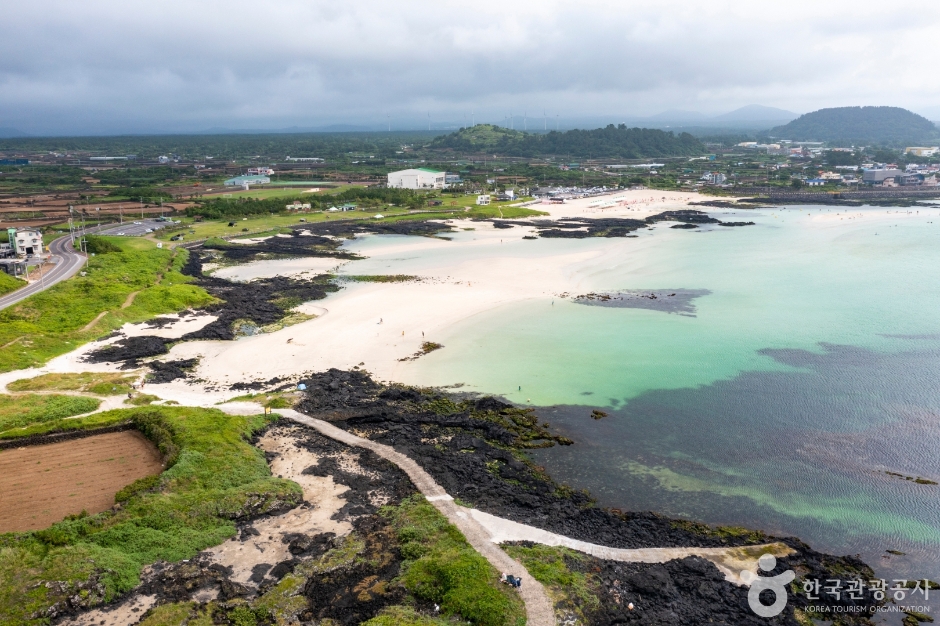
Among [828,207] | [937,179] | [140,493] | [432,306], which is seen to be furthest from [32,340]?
[937,179]

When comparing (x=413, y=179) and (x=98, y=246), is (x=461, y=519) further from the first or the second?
(x=413, y=179)

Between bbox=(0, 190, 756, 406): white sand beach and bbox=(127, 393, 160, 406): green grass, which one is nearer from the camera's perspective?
bbox=(127, 393, 160, 406): green grass

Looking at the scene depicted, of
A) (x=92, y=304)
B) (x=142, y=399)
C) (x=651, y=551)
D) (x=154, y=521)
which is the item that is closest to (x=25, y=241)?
→ (x=92, y=304)

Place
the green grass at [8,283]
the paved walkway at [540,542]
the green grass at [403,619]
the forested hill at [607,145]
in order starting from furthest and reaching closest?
the forested hill at [607,145]
the green grass at [8,283]
the paved walkway at [540,542]
the green grass at [403,619]

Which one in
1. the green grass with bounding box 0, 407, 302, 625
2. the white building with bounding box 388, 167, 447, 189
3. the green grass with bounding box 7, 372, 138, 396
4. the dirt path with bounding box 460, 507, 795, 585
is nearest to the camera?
the green grass with bounding box 0, 407, 302, 625

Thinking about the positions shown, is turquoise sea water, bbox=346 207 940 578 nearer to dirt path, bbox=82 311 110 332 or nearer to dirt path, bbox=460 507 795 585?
dirt path, bbox=460 507 795 585

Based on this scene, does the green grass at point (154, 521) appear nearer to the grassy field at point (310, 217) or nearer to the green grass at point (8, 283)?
the green grass at point (8, 283)

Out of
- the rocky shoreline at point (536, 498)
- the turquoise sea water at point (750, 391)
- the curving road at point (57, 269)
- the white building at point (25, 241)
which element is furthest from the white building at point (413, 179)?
the rocky shoreline at point (536, 498)

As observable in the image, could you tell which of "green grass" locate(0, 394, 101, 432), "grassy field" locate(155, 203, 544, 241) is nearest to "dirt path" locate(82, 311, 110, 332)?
"green grass" locate(0, 394, 101, 432)
